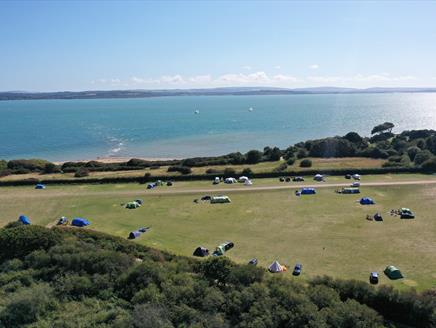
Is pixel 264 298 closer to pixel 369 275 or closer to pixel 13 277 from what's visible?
pixel 369 275

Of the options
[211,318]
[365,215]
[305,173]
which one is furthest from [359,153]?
[211,318]

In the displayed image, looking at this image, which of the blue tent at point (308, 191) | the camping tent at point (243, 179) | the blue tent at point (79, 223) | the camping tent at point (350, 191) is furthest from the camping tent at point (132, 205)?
the camping tent at point (350, 191)

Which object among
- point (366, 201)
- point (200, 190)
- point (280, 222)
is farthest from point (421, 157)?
point (280, 222)

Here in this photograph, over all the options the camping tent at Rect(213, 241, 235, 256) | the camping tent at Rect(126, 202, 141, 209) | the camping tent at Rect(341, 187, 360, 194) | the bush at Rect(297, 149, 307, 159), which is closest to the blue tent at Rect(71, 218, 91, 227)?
the camping tent at Rect(126, 202, 141, 209)

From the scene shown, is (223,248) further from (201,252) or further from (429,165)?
(429,165)

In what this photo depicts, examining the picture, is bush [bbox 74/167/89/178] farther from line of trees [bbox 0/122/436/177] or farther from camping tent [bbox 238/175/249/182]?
camping tent [bbox 238/175/249/182]

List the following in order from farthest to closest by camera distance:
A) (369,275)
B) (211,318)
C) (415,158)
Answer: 1. (415,158)
2. (369,275)
3. (211,318)
